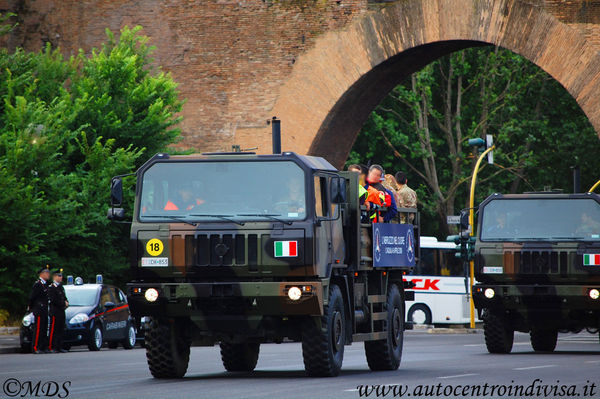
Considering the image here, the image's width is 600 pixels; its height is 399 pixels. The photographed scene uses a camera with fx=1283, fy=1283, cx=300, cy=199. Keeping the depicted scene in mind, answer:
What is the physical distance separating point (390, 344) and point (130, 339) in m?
12.4

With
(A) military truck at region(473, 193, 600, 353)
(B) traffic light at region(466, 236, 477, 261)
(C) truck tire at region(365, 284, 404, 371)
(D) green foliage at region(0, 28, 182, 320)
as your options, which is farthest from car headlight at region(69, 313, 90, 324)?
(B) traffic light at region(466, 236, 477, 261)

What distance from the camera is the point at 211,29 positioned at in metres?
34.2

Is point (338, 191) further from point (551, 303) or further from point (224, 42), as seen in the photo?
point (224, 42)

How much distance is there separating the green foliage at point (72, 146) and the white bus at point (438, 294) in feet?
34.7

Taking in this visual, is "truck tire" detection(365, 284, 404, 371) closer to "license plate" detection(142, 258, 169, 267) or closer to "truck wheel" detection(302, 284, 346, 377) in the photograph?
"truck wheel" detection(302, 284, 346, 377)

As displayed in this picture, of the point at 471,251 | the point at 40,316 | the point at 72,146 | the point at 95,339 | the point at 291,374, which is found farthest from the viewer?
the point at 471,251

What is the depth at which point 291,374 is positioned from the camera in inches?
623

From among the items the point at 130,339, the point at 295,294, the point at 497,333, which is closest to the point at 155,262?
the point at 295,294

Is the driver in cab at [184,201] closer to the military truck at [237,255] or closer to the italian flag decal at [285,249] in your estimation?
the military truck at [237,255]

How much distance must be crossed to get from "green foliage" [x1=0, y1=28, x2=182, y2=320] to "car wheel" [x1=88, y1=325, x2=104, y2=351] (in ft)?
11.4

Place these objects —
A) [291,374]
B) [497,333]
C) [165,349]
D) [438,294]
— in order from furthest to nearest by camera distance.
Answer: [438,294] < [497,333] < [291,374] < [165,349]

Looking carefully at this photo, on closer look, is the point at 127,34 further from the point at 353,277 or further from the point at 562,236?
the point at 353,277

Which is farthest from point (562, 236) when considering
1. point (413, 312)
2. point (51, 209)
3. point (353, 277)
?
point (413, 312)

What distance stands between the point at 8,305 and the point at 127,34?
7.79 m
